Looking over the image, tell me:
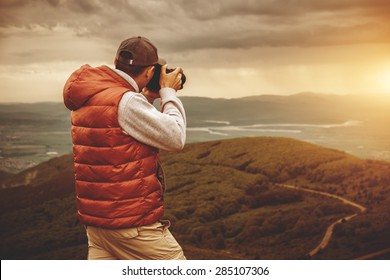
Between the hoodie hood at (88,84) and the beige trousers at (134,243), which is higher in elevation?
the hoodie hood at (88,84)

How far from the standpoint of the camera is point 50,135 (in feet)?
25.4

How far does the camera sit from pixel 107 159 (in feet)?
6.12

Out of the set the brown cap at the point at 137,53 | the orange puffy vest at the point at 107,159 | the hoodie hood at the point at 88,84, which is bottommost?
the orange puffy vest at the point at 107,159

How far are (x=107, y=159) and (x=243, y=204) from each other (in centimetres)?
633

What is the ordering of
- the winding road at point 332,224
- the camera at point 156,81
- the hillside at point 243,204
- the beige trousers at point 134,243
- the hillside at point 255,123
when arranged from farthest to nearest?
the hillside at point 255,123
the hillside at point 243,204
the winding road at point 332,224
the camera at point 156,81
the beige trousers at point 134,243

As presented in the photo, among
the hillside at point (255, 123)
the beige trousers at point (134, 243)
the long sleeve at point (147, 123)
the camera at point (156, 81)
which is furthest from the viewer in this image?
the hillside at point (255, 123)

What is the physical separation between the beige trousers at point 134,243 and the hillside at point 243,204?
344 cm

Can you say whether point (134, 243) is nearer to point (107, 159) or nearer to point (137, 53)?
point (107, 159)

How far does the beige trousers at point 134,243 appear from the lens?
1.98m

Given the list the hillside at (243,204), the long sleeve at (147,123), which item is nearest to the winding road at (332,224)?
the hillside at (243,204)

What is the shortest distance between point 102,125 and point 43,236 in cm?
581

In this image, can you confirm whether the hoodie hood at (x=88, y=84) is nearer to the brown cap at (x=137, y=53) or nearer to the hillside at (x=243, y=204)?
the brown cap at (x=137, y=53)

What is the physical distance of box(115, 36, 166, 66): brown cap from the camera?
1.89 metres

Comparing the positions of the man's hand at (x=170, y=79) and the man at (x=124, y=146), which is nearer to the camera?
the man at (x=124, y=146)
